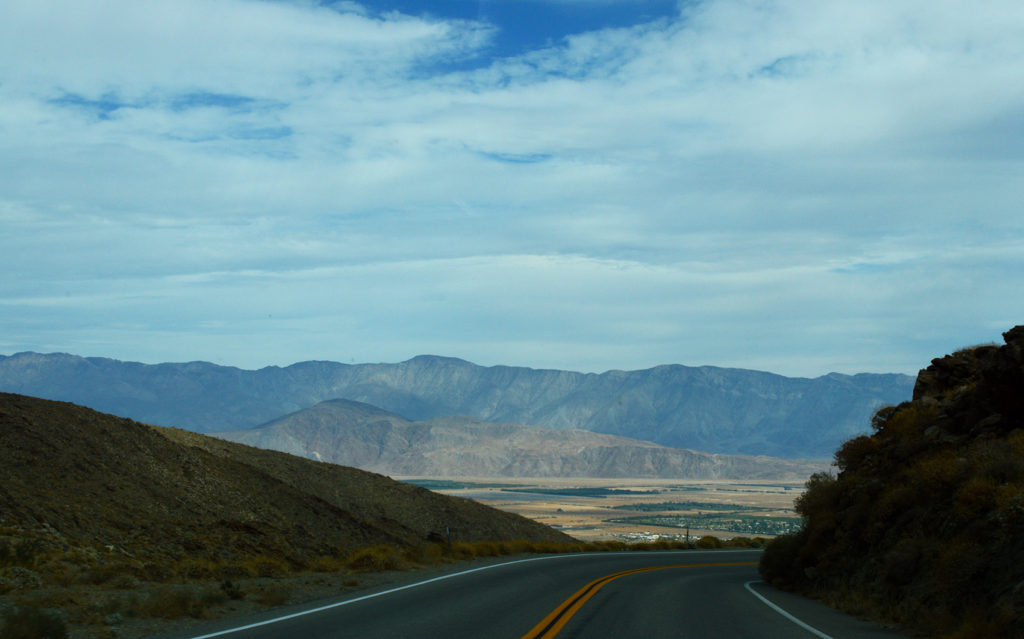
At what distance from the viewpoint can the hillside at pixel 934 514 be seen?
14.2 meters

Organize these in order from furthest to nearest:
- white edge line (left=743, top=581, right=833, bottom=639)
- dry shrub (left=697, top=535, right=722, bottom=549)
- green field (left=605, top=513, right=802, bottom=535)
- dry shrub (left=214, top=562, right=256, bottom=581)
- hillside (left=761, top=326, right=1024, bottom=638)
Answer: green field (left=605, top=513, right=802, bottom=535)
dry shrub (left=697, top=535, right=722, bottom=549)
dry shrub (left=214, top=562, right=256, bottom=581)
hillside (left=761, top=326, right=1024, bottom=638)
white edge line (left=743, top=581, right=833, bottom=639)

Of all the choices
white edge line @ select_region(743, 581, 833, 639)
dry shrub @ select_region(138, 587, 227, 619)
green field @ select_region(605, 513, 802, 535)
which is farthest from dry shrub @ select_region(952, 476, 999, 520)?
green field @ select_region(605, 513, 802, 535)

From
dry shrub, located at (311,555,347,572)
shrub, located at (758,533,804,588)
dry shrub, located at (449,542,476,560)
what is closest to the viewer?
shrub, located at (758,533,804,588)

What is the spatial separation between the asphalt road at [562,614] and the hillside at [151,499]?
29.1ft

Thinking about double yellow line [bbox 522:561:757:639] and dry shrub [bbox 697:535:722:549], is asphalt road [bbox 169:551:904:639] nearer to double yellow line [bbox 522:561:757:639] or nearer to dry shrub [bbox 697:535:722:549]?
double yellow line [bbox 522:561:757:639]

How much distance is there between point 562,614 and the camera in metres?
15.6

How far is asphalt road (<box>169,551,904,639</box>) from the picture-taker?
533 inches

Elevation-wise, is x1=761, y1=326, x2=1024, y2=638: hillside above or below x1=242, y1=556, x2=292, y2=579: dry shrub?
above

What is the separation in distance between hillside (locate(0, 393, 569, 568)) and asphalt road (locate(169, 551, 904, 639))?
888cm

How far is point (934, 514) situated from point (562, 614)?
7770mm

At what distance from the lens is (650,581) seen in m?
24.3

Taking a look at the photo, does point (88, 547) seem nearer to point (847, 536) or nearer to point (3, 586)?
point (3, 586)

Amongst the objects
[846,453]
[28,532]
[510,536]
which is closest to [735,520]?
[510,536]

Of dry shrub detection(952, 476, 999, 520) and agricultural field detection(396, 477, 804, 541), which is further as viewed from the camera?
agricultural field detection(396, 477, 804, 541)
